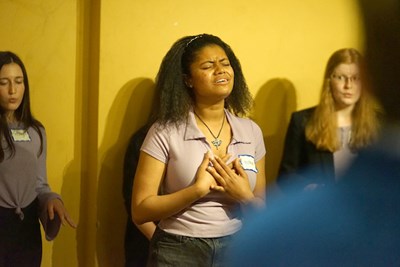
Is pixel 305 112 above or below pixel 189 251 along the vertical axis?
above

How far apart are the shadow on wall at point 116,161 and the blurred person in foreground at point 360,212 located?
647 millimetres

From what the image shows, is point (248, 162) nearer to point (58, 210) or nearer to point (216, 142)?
point (216, 142)

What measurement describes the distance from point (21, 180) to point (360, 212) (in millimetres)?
1189

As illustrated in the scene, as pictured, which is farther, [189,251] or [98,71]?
[98,71]

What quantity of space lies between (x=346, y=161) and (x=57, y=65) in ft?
3.85

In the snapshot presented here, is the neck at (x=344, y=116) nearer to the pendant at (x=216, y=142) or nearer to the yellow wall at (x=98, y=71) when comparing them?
the yellow wall at (x=98, y=71)

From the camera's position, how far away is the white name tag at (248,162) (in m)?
1.62

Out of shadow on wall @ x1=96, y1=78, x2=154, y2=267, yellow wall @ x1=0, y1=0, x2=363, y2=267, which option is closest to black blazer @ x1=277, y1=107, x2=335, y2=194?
yellow wall @ x1=0, y1=0, x2=363, y2=267

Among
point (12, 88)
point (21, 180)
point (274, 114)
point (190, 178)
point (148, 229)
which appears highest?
point (12, 88)

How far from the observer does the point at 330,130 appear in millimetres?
2117

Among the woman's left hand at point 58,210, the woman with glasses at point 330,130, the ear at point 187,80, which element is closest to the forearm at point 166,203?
the ear at point 187,80

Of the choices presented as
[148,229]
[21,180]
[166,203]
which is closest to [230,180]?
[166,203]

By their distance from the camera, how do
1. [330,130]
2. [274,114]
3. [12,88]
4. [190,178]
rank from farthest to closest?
[274,114] < [330,130] < [12,88] < [190,178]

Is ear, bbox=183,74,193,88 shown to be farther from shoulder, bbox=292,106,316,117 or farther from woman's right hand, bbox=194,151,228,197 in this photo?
shoulder, bbox=292,106,316,117
